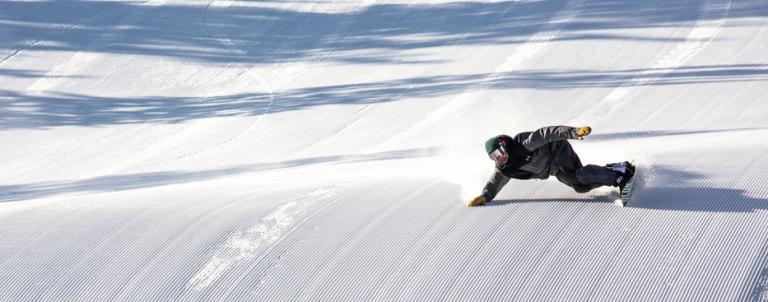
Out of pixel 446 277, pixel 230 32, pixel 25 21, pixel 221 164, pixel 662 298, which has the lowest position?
pixel 662 298

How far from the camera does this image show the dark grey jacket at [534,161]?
18.5 ft

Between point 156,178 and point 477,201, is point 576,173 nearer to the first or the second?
point 477,201

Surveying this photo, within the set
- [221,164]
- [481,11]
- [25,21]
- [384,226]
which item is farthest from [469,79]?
[25,21]

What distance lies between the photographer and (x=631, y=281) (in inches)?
177

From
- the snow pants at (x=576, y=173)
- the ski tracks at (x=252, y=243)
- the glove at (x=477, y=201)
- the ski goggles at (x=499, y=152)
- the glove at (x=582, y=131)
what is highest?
the ski tracks at (x=252, y=243)

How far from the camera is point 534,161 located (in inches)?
227

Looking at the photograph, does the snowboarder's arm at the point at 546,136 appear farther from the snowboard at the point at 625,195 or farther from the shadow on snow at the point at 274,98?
the shadow on snow at the point at 274,98

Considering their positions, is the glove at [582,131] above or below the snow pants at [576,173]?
above

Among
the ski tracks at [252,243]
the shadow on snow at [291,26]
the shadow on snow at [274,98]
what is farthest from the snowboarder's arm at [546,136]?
the shadow on snow at [291,26]

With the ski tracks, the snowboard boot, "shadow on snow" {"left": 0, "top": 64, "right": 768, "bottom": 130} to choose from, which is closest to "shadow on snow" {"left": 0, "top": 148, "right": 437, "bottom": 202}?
"shadow on snow" {"left": 0, "top": 64, "right": 768, "bottom": 130}

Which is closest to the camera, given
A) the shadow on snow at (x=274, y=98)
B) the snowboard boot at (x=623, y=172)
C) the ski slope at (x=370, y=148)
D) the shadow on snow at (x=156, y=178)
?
the ski slope at (x=370, y=148)

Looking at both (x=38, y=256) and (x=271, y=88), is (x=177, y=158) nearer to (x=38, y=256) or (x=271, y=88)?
(x=271, y=88)

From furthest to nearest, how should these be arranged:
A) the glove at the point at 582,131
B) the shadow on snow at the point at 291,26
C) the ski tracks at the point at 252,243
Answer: the shadow on snow at the point at 291,26, the glove at the point at 582,131, the ski tracks at the point at 252,243

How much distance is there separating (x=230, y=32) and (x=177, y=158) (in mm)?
4193
